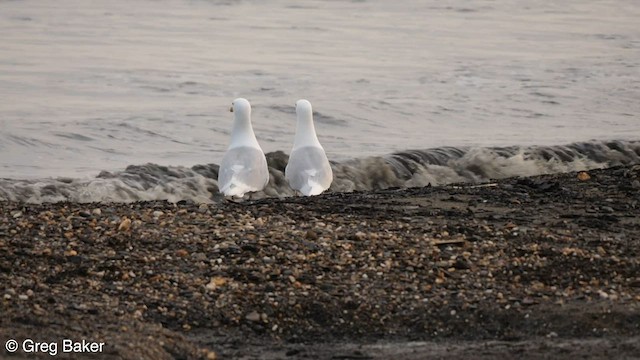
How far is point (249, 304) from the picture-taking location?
6758mm

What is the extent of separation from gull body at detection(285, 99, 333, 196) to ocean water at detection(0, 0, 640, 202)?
0.39 metres

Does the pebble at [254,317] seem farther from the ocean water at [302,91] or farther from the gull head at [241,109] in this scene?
the gull head at [241,109]

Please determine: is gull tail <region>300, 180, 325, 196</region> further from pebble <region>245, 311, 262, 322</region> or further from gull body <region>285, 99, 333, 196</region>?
pebble <region>245, 311, 262, 322</region>

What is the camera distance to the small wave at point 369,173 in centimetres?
1189

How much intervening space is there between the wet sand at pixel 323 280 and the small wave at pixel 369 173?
9.26 feet

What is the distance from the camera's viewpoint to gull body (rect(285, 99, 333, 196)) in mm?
11719

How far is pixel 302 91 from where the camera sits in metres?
18.0

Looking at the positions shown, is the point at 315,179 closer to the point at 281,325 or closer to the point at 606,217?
the point at 606,217

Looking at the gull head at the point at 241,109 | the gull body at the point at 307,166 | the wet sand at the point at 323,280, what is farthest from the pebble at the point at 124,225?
the gull head at the point at 241,109

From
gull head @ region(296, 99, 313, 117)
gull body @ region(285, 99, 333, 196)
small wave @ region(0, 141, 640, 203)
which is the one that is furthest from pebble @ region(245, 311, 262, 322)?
gull head @ region(296, 99, 313, 117)

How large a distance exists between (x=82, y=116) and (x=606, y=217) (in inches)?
339

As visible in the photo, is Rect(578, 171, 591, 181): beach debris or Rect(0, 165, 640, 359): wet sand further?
Rect(578, 171, 591, 181): beach debris

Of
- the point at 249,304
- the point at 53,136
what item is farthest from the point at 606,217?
the point at 53,136

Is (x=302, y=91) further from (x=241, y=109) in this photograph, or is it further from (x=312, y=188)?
(x=312, y=188)
